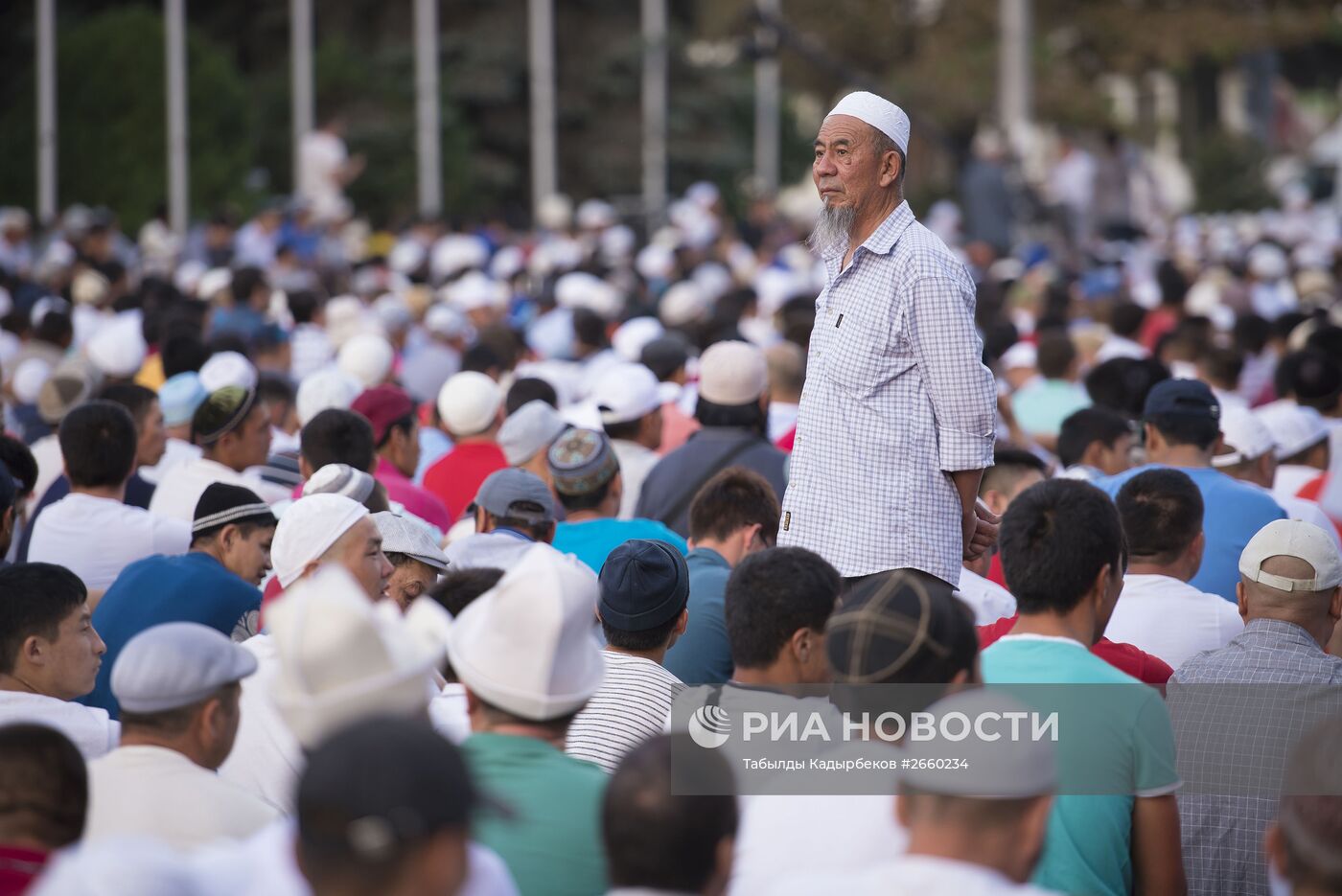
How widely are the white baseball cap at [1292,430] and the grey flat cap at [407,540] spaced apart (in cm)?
451

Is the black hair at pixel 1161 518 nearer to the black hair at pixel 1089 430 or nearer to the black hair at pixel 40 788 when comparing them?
the black hair at pixel 1089 430

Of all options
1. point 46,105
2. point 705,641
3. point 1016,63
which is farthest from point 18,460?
point 1016,63

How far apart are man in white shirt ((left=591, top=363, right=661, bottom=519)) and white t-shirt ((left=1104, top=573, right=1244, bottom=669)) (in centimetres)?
301

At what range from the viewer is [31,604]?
204 inches

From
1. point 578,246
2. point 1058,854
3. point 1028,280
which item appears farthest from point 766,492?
point 578,246

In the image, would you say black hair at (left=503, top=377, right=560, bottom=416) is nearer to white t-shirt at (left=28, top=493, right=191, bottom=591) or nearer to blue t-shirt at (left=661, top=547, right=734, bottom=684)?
white t-shirt at (left=28, top=493, right=191, bottom=591)

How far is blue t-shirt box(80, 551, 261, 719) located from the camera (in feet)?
20.0

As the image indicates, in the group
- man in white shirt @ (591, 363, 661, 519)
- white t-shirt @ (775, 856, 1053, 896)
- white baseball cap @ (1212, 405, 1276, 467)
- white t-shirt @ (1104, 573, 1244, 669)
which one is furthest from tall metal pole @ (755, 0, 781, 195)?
white t-shirt @ (775, 856, 1053, 896)

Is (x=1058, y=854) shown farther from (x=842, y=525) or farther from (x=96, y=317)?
(x=96, y=317)

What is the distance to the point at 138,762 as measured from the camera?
3863mm

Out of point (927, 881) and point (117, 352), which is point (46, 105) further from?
point (927, 881)

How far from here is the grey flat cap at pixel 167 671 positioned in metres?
3.86

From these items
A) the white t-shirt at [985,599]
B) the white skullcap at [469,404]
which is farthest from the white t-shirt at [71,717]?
the white skullcap at [469,404]

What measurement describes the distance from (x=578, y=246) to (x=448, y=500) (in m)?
15.1
